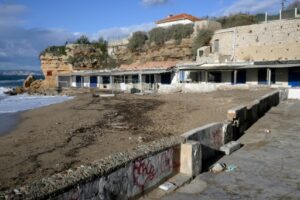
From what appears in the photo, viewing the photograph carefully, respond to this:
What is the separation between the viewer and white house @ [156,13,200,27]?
5878 cm

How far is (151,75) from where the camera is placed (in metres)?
43.3

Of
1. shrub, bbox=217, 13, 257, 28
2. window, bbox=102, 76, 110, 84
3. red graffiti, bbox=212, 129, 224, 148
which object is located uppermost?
shrub, bbox=217, 13, 257, 28

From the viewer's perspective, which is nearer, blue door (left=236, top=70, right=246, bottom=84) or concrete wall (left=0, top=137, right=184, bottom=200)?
concrete wall (left=0, top=137, right=184, bottom=200)

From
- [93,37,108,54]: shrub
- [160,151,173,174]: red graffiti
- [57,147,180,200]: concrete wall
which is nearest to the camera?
[57,147,180,200]: concrete wall

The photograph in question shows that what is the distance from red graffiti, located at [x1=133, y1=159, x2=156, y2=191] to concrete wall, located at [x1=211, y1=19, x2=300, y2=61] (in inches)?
1290

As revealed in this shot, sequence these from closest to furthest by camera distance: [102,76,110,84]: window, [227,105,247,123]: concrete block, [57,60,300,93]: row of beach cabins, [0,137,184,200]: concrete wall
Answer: [0,137,184,200]: concrete wall < [227,105,247,123]: concrete block < [57,60,300,93]: row of beach cabins < [102,76,110,84]: window

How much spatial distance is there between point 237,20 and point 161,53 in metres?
13.3

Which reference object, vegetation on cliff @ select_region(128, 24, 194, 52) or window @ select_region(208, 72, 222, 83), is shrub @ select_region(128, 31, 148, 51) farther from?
window @ select_region(208, 72, 222, 83)

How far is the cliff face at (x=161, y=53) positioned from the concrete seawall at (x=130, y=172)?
42.1 meters

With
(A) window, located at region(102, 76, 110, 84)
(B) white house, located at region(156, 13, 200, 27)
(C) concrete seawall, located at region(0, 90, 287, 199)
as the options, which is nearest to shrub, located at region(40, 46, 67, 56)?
(A) window, located at region(102, 76, 110, 84)

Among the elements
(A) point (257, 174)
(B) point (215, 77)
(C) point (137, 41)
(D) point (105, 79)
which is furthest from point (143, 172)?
(C) point (137, 41)

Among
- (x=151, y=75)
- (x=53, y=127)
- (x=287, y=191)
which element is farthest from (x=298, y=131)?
(x=151, y=75)

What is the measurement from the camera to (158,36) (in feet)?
183

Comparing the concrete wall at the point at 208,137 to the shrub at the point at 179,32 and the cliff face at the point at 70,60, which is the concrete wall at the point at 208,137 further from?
the cliff face at the point at 70,60
